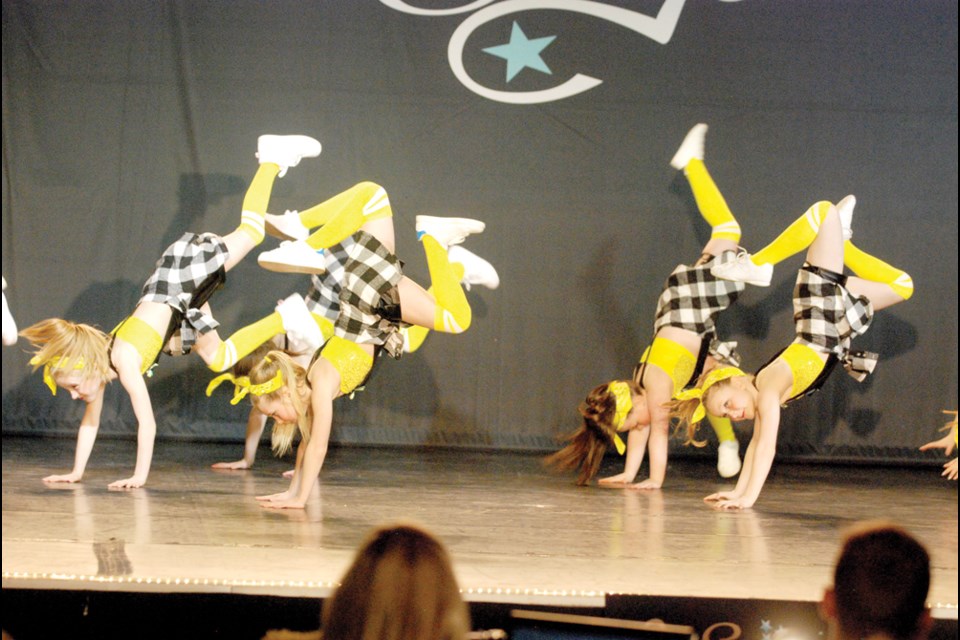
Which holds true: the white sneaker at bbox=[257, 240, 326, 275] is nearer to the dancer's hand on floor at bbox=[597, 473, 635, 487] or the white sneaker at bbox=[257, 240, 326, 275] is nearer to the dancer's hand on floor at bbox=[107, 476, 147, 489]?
the dancer's hand on floor at bbox=[107, 476, 147, 489]

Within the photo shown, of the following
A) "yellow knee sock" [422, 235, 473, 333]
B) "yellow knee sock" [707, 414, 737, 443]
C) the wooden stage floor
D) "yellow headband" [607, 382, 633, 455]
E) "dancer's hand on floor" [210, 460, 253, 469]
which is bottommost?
the wooden stage floor

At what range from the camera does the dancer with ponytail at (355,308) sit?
439cm

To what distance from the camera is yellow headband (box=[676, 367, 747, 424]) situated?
4773 millimetres

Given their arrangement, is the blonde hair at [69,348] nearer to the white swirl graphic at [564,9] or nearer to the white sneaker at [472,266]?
the white sneaker at [472,266]

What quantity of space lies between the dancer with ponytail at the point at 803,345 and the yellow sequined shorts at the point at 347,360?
1.53 meters

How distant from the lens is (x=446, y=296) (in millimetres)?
4406

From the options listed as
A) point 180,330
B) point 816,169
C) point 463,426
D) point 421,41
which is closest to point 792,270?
point 816,169

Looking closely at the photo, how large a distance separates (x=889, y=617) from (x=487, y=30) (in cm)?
502

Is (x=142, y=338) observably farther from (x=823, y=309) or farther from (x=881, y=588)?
(x=881, y=588)

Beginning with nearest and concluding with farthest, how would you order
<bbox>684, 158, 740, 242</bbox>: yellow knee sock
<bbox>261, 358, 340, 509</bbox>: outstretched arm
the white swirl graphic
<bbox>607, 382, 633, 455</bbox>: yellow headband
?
<bbox>261, 358, 340, 509</bbox>: outstretched arm < <bbox>607, 382, 633, 455</bbox>: yellow headband < <bbox>684, 158, 740, 242</bbox>: yellow knee sock < the white swirl graphic

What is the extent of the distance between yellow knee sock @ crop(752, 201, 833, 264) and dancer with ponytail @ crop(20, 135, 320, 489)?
2261mm

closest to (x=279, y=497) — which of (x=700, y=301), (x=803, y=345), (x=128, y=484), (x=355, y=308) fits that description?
(x=128, y=484)

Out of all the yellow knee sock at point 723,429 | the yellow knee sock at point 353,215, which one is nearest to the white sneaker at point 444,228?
the yellow knee sock at point 353,215

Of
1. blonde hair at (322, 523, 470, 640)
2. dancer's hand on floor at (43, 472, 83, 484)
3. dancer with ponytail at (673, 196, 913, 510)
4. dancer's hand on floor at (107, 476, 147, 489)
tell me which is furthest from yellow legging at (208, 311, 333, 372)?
blonde hair at (322, 523, 470, 640)
